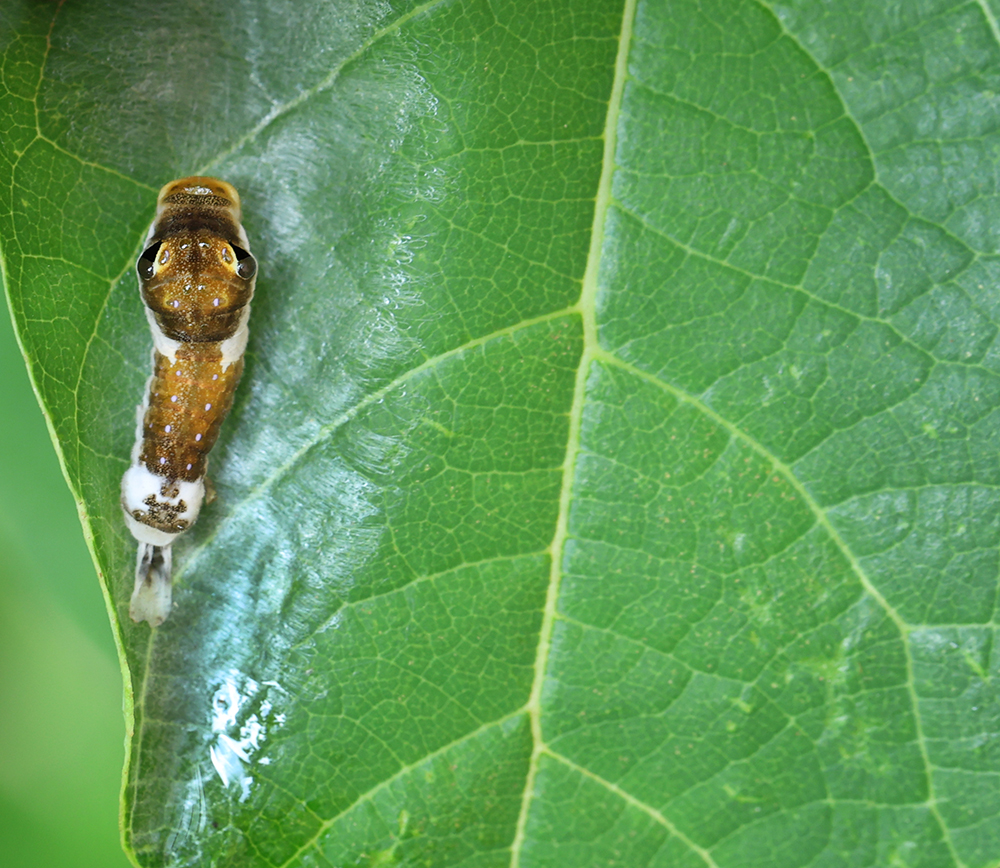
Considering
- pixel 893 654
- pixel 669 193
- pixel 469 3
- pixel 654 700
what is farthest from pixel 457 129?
pixel 893 654

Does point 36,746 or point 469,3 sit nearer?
point 469,3

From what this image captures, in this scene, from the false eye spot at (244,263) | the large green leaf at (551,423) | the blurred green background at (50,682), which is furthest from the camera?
the blurred green background at (50,682)

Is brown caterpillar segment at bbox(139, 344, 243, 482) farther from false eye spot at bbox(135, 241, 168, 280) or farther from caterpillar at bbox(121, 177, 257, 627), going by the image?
false eye spot at bbox(135, 241, 168, 280)

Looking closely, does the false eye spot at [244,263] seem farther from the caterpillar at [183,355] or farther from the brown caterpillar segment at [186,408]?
the brown caterpillar segment at [186,408]

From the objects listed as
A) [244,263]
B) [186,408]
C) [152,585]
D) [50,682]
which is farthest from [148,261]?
[50,682]

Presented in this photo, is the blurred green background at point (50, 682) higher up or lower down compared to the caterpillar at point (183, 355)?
lower down

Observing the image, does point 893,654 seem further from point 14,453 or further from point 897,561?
point 14,453

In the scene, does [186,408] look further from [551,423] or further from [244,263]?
[551,423]

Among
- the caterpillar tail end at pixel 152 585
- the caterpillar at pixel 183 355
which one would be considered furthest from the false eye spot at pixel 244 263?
the caterpillar tail end at pixel 152 585

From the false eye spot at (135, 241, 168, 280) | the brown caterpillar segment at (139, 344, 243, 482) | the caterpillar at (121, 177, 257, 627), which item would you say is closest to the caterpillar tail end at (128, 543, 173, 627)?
the caterpillar at (121, 177, 257, 627)

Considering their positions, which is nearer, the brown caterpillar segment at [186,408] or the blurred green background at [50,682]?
the brown caterpillar segment at [186,408]
